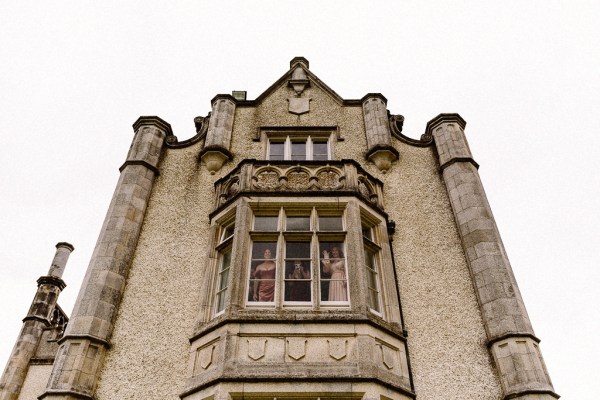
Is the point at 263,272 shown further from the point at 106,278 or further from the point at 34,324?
the point at 34,324

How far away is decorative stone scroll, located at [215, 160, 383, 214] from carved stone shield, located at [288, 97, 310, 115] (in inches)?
118

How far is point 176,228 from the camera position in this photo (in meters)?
9.12

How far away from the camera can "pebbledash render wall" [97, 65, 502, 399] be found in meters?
7.04

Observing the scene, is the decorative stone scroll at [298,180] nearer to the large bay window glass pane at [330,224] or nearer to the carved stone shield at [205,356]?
the large bay window glass pane at [330,224]

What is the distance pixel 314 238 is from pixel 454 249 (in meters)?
2.89

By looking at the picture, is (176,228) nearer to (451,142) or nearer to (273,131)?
(273,131)

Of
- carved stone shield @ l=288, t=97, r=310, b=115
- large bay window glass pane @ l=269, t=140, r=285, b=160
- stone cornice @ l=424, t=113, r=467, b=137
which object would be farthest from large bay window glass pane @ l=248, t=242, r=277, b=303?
stone cornice @ l=424, t=113, r=467, b=137

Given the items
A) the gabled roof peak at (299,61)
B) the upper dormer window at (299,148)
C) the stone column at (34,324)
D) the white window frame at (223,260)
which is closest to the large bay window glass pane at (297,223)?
the white window frame at (223,260)

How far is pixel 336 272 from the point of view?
298 inches

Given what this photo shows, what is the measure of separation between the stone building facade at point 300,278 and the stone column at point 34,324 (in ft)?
27.3

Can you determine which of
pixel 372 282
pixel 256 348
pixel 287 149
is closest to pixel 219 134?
pixel 287 149

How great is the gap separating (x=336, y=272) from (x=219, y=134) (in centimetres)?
500

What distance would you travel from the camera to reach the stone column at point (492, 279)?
653 centimetres

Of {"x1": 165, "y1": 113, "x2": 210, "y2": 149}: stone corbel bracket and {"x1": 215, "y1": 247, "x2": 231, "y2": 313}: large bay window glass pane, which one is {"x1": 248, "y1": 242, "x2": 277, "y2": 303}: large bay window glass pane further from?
{"x1": 165, "y1": 113, "x2": 210, "y2": 149}: stone corbel bracket
